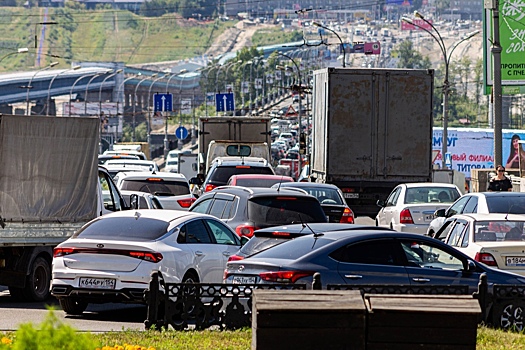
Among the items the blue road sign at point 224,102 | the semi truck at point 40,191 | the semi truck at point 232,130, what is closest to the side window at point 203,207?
the semi truck at point 40,191

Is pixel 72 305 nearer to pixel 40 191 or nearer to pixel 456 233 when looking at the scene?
pixel 40 191

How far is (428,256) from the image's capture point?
12.4 metres

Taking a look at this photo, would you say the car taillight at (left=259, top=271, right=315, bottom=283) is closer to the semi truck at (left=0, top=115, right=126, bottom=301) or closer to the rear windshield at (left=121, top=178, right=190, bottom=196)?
the semi truck at (left=0, top=115, right=126, bottom=301)

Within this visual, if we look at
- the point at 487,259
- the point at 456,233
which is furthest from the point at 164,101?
the point at 487,259

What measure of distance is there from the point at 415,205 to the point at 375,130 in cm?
452

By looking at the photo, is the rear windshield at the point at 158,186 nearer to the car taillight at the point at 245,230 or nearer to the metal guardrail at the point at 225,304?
the car taillight at the point at 245,230

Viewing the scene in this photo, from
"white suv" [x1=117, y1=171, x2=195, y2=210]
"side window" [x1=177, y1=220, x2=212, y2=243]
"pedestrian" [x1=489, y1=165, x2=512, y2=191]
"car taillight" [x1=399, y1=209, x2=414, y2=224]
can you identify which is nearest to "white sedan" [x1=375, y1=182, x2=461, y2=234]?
"car taillight" [x1=399, y1=209, x2=414, y2=224]

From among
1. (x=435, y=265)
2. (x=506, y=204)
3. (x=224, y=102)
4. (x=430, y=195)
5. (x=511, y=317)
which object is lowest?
(x=511, y=317)

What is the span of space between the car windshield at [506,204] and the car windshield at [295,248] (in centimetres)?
776

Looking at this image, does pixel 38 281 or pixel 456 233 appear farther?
pixel 456 233

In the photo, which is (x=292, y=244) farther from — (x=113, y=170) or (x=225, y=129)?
(x=225, y=129)

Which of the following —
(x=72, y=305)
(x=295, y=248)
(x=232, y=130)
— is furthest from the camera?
(x=232, y=130)

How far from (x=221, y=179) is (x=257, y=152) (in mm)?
9480

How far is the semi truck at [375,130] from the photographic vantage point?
28094 millimetres
